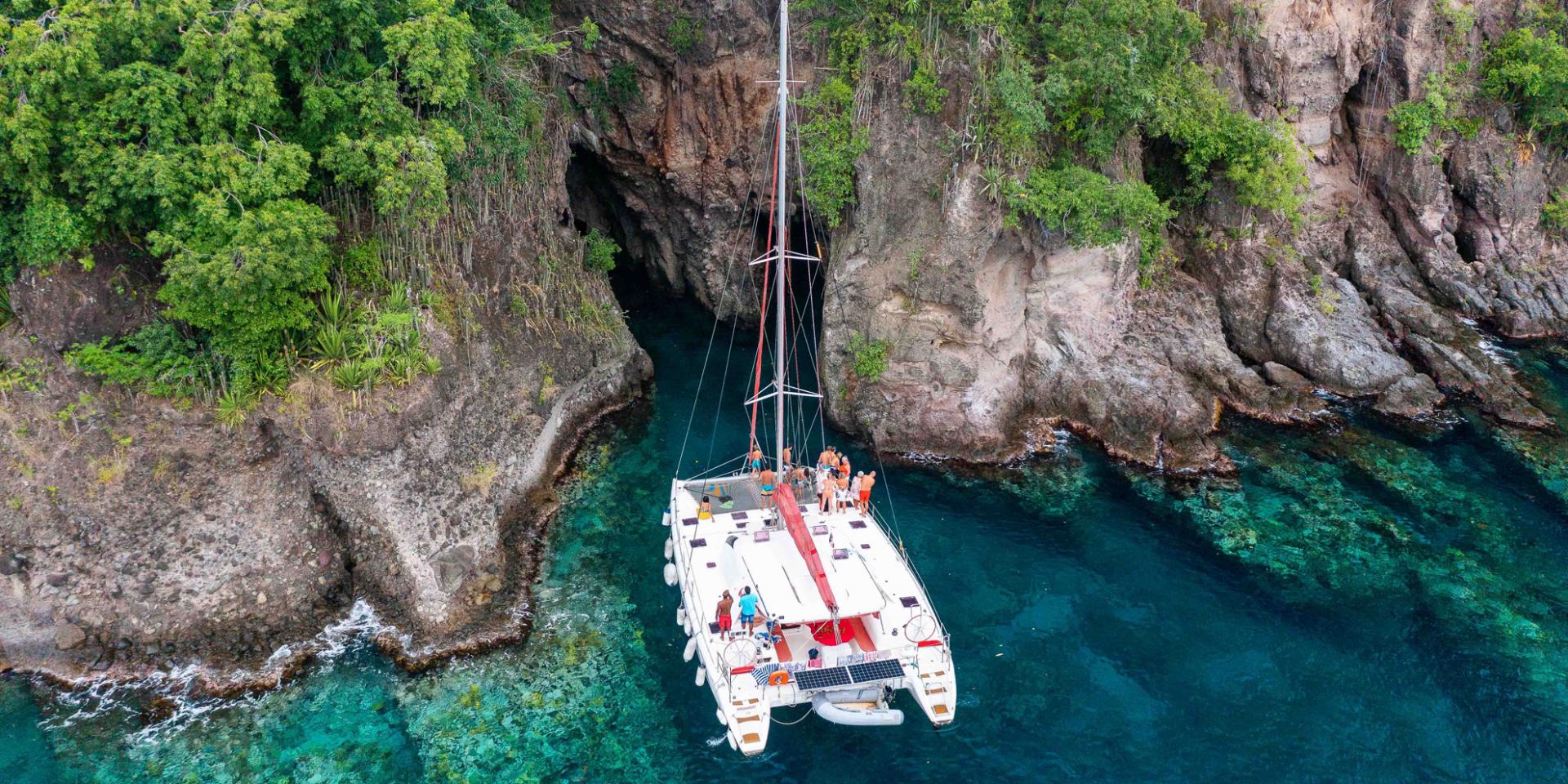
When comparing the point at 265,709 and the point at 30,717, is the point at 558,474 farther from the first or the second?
the point at 30,717

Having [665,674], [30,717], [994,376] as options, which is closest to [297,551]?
[30,717]

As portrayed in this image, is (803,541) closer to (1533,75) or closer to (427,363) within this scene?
(427,363)

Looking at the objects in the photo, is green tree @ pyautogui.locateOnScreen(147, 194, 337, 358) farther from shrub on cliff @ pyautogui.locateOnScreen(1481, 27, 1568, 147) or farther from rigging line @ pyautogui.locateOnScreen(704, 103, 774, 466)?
shrub on cliff @ pyautogui.locateOnScreen(1481, 27, 1568, 147)

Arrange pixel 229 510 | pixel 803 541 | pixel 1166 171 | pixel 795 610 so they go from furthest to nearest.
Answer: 1. pixel 1166 171
2. pixel 229 510
3. pixel 803 541
4. pixel 795 610

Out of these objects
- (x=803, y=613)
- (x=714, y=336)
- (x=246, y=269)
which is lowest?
(x=714, y=336)

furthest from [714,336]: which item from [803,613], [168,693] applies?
[168,693]

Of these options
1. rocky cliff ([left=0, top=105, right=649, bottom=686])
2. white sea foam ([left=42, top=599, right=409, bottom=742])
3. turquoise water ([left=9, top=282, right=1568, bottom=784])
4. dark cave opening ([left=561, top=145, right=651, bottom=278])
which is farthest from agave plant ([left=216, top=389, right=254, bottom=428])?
dark cave opening ([left=561, top=145, right=651, bottom=278])

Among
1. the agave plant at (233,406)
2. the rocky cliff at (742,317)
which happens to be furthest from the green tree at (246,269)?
the rocky cliff at (742,317)
